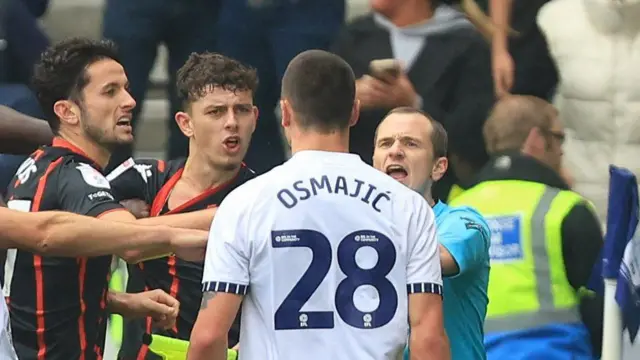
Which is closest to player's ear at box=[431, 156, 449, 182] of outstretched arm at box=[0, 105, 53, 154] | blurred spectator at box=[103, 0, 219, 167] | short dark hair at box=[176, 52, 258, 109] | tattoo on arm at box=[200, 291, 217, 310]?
short dark hair at box=[176, 52, 258, 109]

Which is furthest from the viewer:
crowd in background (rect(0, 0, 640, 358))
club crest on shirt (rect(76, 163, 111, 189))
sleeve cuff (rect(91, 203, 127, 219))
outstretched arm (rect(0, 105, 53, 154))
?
crowd in background (rect(0, 0, 640, 358))

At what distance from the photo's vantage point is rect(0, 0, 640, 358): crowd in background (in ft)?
24.7

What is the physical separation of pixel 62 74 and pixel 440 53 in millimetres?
2303

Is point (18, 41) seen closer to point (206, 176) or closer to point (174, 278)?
point (206, 176)

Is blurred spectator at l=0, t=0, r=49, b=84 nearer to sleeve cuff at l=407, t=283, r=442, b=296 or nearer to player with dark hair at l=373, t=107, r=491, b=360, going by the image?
player with dark hair at l=373, t=107, r=491, b=360

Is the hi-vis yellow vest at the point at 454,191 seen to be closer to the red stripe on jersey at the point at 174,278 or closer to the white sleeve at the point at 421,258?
the red stripe on jersey at the point at 174,278

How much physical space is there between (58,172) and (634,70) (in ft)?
11.0

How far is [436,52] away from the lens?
7.53 metres

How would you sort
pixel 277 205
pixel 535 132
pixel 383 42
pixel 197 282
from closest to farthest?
pixel 277 205 < pixel 197 282 < pixel 535 132 < pixel 383 42

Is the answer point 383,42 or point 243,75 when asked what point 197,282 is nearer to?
point 243,75

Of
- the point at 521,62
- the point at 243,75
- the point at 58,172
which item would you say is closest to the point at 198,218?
the point at 58,172

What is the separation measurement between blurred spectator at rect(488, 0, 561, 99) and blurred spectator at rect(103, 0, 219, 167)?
1.38 meters

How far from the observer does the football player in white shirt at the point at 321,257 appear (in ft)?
15.1

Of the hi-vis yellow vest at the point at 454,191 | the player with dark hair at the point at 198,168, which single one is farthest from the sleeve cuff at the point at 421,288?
the hi-vis yellow vest at the point at 454,191
